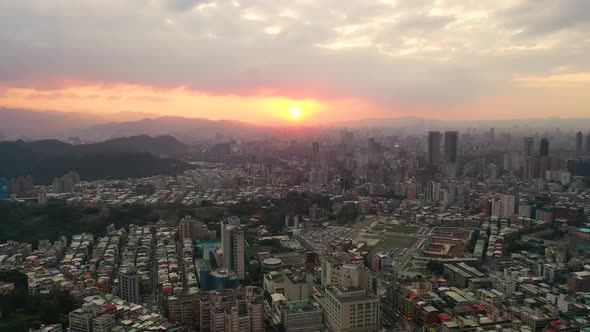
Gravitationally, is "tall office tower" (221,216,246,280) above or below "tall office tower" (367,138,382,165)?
below

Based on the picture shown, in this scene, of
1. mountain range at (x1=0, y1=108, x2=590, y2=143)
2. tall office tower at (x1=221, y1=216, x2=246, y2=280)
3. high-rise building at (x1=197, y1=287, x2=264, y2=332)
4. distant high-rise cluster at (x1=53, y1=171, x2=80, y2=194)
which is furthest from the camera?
mountain range at (x1=0, y1=108, x2=590, y2=143)

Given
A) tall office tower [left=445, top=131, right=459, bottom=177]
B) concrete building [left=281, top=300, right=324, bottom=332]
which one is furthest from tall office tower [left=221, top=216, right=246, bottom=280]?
tall office tower [left=445, top=131, right=459, bottom=177]

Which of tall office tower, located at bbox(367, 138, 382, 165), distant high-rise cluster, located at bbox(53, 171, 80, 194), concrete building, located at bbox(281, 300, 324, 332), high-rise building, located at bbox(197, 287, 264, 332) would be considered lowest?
concrete building, located at bbox(281, 300, 324, 332)

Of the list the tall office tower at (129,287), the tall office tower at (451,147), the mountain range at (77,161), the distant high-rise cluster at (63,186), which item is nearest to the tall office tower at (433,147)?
the tall office tower at (451,147)

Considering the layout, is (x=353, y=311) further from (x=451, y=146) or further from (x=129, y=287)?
(x=451, y=146)

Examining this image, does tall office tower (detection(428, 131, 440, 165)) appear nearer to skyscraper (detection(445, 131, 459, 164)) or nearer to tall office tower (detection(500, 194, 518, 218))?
skyscraper (detection(445, 131, 459, 164))

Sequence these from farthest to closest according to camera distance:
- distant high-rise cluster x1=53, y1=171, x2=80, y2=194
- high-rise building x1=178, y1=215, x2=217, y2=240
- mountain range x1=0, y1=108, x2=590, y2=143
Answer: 1. mountain range x1=0, y1=108, x2=590, y2=143
2. distant high-rise cluster x1=53, y1=171, x2=80, y2=194
3. high-rise building x1=178, y1=215, x2=217, y2=240

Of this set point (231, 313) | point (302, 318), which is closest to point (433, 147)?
point (302, 318)

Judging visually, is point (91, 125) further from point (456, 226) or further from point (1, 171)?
point (456, 226)
